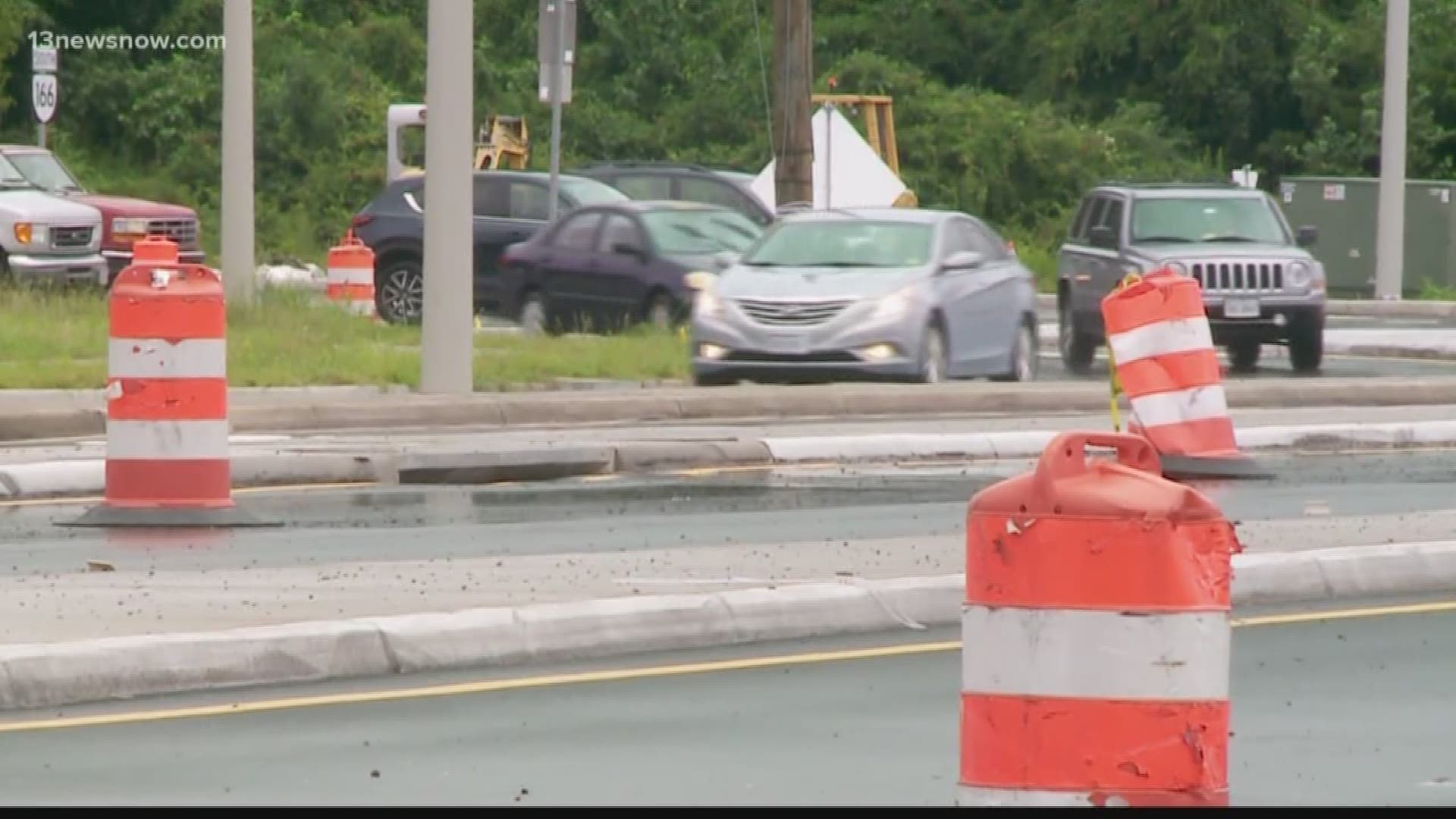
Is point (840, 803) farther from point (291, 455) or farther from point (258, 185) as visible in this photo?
point (258, 185)

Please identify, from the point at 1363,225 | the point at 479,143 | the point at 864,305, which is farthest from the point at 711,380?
the point at 479,143

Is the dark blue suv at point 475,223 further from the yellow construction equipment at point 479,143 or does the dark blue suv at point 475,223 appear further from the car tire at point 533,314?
the yellow construction equipment at point 479,143

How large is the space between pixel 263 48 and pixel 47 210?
25.6 metres

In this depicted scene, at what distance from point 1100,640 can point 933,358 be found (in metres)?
17.9

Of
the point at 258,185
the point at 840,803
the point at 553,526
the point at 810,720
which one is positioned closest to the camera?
the point at 840,803

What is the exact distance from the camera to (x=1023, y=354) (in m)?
26.7

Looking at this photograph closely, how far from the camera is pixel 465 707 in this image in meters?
9.73

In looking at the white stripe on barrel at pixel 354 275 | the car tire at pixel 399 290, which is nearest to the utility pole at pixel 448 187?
the car tire at pixel 399 290

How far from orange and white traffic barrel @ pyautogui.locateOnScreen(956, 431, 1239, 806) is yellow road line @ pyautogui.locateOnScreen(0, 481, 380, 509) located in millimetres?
9580

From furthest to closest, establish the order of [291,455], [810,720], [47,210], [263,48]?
1. [263,48]
2. [47,210]
3. [291,455]
4. [810,720]

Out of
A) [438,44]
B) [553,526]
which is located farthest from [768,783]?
[438,44]

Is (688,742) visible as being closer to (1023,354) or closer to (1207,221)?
(1023,354)

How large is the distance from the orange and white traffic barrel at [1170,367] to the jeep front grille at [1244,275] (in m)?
10.7

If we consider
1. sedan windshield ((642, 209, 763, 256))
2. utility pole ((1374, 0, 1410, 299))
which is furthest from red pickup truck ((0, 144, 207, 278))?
utility pole ((1374, 0, 1410, 299))
